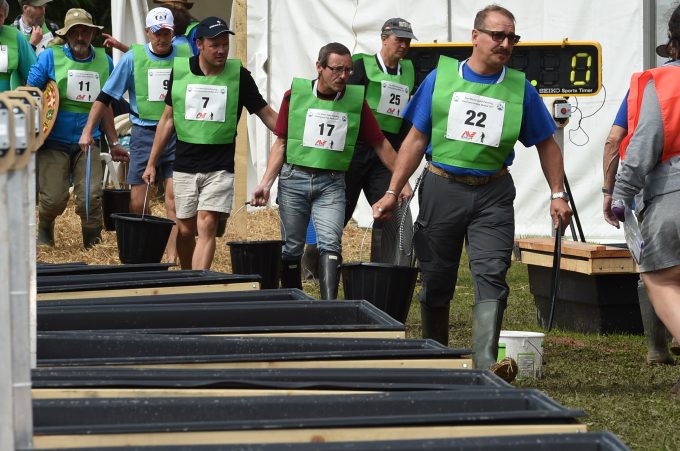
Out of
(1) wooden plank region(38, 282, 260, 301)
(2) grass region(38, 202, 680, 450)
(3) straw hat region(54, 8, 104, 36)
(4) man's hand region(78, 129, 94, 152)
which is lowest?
(2) grass region(38, 202, 680, 450)

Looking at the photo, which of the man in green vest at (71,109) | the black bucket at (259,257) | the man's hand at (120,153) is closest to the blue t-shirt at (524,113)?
the black bucket at (259,257)

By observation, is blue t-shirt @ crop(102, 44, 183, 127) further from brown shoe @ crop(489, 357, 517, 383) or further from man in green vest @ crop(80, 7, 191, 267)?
brown shoe @ crop(489, 357, 517, 383)

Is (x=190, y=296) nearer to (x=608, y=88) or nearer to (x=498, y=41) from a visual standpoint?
(x=498, y=41)

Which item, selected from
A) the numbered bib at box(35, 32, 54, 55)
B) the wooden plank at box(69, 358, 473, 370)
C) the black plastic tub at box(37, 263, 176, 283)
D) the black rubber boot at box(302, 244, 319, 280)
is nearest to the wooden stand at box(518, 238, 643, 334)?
the black rubber boot at box(302, 244, 319, 280)

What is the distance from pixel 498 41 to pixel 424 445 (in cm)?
460

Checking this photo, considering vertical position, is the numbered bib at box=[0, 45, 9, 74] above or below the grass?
above

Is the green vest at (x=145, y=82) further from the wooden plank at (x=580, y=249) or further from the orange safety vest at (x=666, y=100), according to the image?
the orange safety vest at (x=666, y=100)

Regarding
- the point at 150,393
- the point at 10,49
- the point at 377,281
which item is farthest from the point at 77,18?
the point at 150,393

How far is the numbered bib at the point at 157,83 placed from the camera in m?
10.9

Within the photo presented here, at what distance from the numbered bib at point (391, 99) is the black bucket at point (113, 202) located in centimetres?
329

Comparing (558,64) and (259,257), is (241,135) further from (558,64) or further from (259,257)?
(259,257)

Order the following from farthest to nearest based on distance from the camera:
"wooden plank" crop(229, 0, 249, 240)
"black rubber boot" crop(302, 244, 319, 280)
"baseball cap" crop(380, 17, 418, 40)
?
"wooden plank" crop(229, 0, 249, 240)
"black rubber boot" crop(302, 244, 319, 280)
"baseball cap" crop(380, 17, 418, 40)

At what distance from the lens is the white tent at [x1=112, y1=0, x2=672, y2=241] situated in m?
14.3

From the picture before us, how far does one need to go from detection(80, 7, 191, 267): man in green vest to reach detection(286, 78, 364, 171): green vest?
190cm
